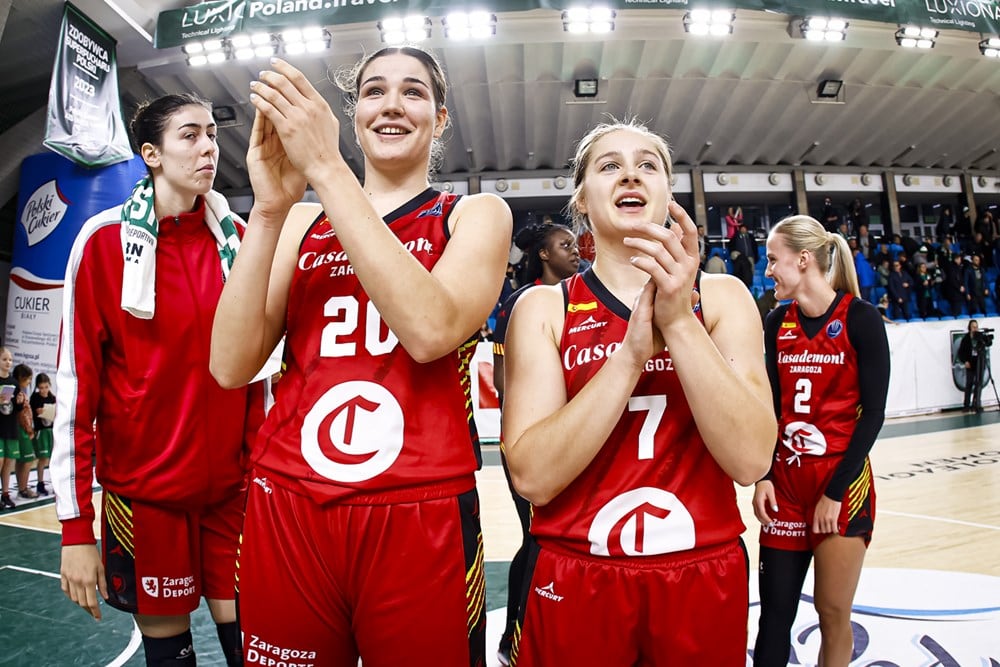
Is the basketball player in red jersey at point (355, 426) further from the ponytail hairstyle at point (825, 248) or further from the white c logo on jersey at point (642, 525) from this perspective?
the ponytail hairstyle at point (825, 248)

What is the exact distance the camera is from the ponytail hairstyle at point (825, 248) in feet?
8.02

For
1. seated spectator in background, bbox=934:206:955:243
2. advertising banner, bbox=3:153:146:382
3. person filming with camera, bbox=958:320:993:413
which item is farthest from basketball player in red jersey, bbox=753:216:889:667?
seated spectator in background, bbox=934:206:955:243

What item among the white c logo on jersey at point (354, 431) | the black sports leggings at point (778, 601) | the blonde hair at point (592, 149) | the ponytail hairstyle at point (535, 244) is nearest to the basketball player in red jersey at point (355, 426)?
the white c logo on jersey at point (354, 431)

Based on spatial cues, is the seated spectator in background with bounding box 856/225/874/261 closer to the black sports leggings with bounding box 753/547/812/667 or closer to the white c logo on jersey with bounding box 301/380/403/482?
the black sports leggings with bounding box 753/547/812/667

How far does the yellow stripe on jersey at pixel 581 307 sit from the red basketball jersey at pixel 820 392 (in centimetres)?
135

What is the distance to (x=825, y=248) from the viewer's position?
2457mm

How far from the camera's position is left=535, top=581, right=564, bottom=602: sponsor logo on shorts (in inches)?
49.7

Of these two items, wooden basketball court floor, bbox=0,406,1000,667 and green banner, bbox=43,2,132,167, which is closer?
wooden basketball court floor, bbox=0,406,1000,667

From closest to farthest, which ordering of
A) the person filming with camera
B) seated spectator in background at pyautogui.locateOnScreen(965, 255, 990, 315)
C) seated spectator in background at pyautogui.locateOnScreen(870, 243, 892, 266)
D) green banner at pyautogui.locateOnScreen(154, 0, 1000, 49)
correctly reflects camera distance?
green banner at pyautogui.locateOnScreen(154, 0, 1000, 49), the person filming with camera, seated spectator in background at pyautogui.locateOnScreen(965, 255, 990, 315), seated spectator in background at pyautogui.locateOnScreen(870, 243, 892, 266)

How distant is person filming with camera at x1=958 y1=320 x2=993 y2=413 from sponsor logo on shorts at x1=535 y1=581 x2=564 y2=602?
12.2m

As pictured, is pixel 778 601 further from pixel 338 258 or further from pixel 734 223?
pixel 734 223

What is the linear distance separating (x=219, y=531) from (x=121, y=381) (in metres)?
0.53

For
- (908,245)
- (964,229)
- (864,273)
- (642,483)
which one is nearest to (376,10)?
(642,483)

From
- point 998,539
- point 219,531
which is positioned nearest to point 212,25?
point 219,531
